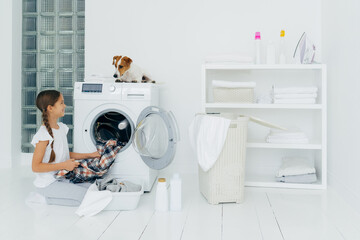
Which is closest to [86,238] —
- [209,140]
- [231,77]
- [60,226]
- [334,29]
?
[60,226]

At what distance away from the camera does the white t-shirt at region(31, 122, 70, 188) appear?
228 cm

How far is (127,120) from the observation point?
259cm

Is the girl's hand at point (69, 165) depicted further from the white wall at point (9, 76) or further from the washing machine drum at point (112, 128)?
the white wall at point (9, 76)

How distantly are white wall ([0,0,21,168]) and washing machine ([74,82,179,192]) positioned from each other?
1.28 m

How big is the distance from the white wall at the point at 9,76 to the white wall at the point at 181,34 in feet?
2.40

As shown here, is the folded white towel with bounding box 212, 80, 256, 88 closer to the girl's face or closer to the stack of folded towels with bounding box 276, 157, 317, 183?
the stack of folded towels with bounding box 276, 157, 317, 183

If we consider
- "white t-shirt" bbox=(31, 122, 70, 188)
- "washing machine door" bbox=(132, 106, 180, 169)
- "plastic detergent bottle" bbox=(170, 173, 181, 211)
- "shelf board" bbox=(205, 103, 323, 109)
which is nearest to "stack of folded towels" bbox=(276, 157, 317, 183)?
"shelf board" bbox=(205, 103, 323, 109)

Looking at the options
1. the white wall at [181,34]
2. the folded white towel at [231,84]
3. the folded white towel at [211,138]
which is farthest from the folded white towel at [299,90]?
the folded white towel at [211,138]

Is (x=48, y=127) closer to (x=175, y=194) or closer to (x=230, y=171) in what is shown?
(x=175, y=194)

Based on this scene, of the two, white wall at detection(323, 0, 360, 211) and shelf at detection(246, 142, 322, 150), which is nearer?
white wall at detection(323, 0, 360, 211)

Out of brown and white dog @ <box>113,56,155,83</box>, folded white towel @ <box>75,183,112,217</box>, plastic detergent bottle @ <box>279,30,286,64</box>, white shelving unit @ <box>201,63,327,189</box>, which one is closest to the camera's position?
folded white towel @ <box>75,183,112,217</box>

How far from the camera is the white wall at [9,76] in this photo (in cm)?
351

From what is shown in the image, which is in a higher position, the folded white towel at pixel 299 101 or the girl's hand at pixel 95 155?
the folded white towel at pixel 299 101

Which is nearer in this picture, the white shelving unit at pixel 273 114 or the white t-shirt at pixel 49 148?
the white t-shirt at pixel 49 148
